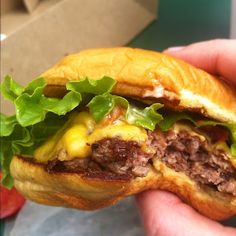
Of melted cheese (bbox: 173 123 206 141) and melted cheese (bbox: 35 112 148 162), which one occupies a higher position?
melted cheese (bbox: 35 112 148 162)


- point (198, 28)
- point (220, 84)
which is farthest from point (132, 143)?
point (198, 28)

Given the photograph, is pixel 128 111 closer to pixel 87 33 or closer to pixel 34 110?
pixel 34 110

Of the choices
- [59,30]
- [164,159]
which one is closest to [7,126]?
[164,159]

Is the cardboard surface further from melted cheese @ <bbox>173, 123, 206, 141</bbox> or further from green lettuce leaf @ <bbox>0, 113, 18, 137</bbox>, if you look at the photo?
melted cheese @ <bbox>173, 123, 206, 141</bbox>

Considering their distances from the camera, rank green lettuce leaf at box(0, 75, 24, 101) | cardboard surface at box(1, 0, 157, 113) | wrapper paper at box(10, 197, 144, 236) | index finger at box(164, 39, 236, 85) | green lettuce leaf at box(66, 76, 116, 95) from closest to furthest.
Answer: green lettuce leaf at box(66, 76, 116, 95), green lettuce leaf at box(0, 75, 24, 101), index finger at box(164, 39, 236, 85), wrapper paper at box(10, 197, 144, 236), cardboard surface at box(1, 0, 157, 113)

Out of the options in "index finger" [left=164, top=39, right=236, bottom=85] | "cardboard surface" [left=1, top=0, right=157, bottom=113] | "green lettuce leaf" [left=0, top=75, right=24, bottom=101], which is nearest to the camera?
"green lettuce leaf" [left=0, top=75, right=24, bottom=101]

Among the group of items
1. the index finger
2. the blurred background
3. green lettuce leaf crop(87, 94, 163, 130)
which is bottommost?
the blurred background

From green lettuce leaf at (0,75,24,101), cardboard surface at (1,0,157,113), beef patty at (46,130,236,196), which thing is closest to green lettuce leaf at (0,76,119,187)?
green lettuce leaf at (0,75,24,101)

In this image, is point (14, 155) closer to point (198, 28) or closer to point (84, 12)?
point (84, 12)
